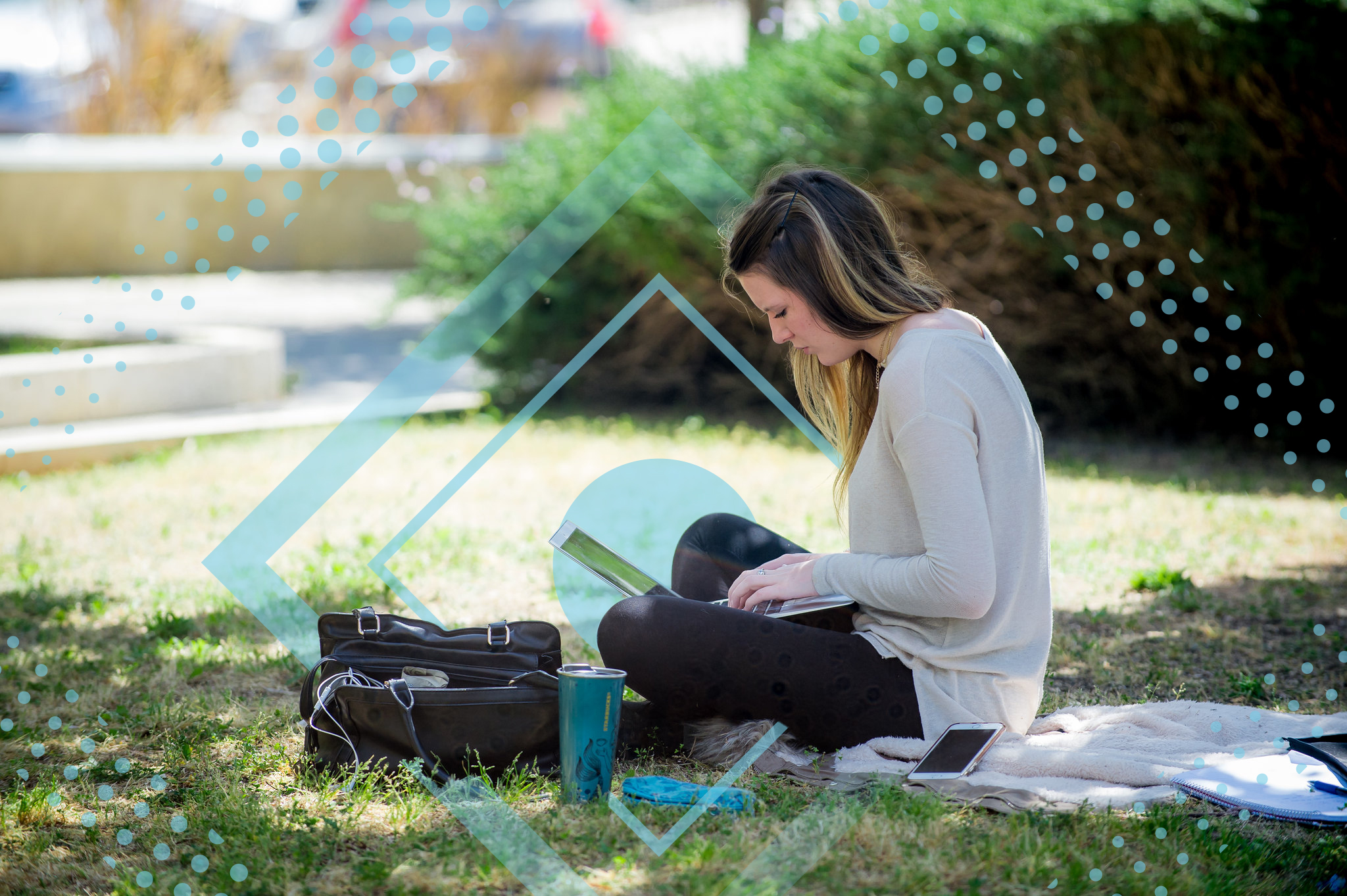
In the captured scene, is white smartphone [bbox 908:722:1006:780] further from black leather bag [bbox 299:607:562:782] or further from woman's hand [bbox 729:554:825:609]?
black leather bag [bbox 299:607:562:782]

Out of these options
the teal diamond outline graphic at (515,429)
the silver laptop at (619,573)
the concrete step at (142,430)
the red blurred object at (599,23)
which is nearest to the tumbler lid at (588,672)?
the silver laptop at (619,573)

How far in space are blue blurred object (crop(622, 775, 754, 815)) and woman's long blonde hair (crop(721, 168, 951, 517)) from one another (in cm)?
93

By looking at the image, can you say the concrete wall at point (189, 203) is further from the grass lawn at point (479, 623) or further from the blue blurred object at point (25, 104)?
the grass lawn at point (479, 623)

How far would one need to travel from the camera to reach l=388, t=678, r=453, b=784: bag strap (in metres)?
2.41

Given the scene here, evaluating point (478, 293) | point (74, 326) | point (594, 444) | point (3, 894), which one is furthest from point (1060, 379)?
point (74, 326)

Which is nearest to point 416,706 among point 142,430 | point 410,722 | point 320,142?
point 410,722

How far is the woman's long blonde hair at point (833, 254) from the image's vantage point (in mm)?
2334

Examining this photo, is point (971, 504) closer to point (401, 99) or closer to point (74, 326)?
point (74, 326)

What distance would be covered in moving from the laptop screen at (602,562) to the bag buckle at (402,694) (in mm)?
426

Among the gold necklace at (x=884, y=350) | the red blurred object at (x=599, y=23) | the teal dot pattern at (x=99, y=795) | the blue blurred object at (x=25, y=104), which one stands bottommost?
the teal dot pattern at (x=99, y=795)

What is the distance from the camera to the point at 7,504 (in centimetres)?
525

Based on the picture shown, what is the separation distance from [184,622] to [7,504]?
2093mm

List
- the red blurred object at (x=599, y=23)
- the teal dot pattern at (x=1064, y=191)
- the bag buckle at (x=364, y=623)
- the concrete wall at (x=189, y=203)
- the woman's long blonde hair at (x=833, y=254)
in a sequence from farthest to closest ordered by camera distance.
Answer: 1. the red blurred object at (x=599, y=23)
2. the concrete wall at (x=189, y=203)
3. the teal dot pattern at (x=1064, y=191)
4. the bag buckle at (x=364, y=623)
5. the woman's long blonde hair at (x=833, y=254)

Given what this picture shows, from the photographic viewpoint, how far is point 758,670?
2379 mm
